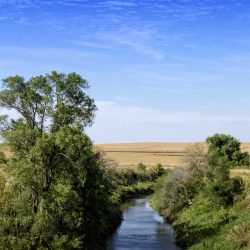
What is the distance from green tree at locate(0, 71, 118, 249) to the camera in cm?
3700

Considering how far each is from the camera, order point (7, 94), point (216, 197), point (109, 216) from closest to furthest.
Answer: point (7, 94)
point (216, 197)
point (109, 216)

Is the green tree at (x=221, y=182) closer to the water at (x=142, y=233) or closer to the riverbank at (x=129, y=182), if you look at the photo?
the water at (x=142, y=233)

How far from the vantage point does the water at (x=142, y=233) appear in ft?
176

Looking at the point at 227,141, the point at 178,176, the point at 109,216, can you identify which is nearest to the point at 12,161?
the point at 109,216

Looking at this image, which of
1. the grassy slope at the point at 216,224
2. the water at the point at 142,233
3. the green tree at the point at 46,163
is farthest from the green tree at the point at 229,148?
the green tree at the point at 46,163

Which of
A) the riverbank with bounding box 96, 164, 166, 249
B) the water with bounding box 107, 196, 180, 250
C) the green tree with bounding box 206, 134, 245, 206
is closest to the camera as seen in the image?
the water with bounding box 107, 196, 180, 250

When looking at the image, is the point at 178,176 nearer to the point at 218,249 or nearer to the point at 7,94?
the point at 218,249

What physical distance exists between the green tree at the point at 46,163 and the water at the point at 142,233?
536 inches

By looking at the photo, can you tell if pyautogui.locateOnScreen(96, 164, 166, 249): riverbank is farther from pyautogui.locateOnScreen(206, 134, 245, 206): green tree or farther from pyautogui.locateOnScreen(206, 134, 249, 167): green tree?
pyautogui.locateOnScreen(206, 134, 249, 167): green tree

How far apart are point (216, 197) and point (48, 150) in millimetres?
29573

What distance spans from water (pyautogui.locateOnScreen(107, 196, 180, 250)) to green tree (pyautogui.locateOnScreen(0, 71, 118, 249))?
44.7ft

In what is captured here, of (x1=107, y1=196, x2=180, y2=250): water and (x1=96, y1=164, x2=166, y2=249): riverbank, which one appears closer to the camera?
(x1=107, y1=196, x2=180, y2=250): water

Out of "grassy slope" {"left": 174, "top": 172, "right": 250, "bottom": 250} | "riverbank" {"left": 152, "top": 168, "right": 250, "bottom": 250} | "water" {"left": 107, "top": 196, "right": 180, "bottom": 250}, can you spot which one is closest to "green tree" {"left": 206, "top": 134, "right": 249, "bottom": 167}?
"water" {"left": 107, "top": 196, "right": 180, "bottom": 250}

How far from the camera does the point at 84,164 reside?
40.0 m
